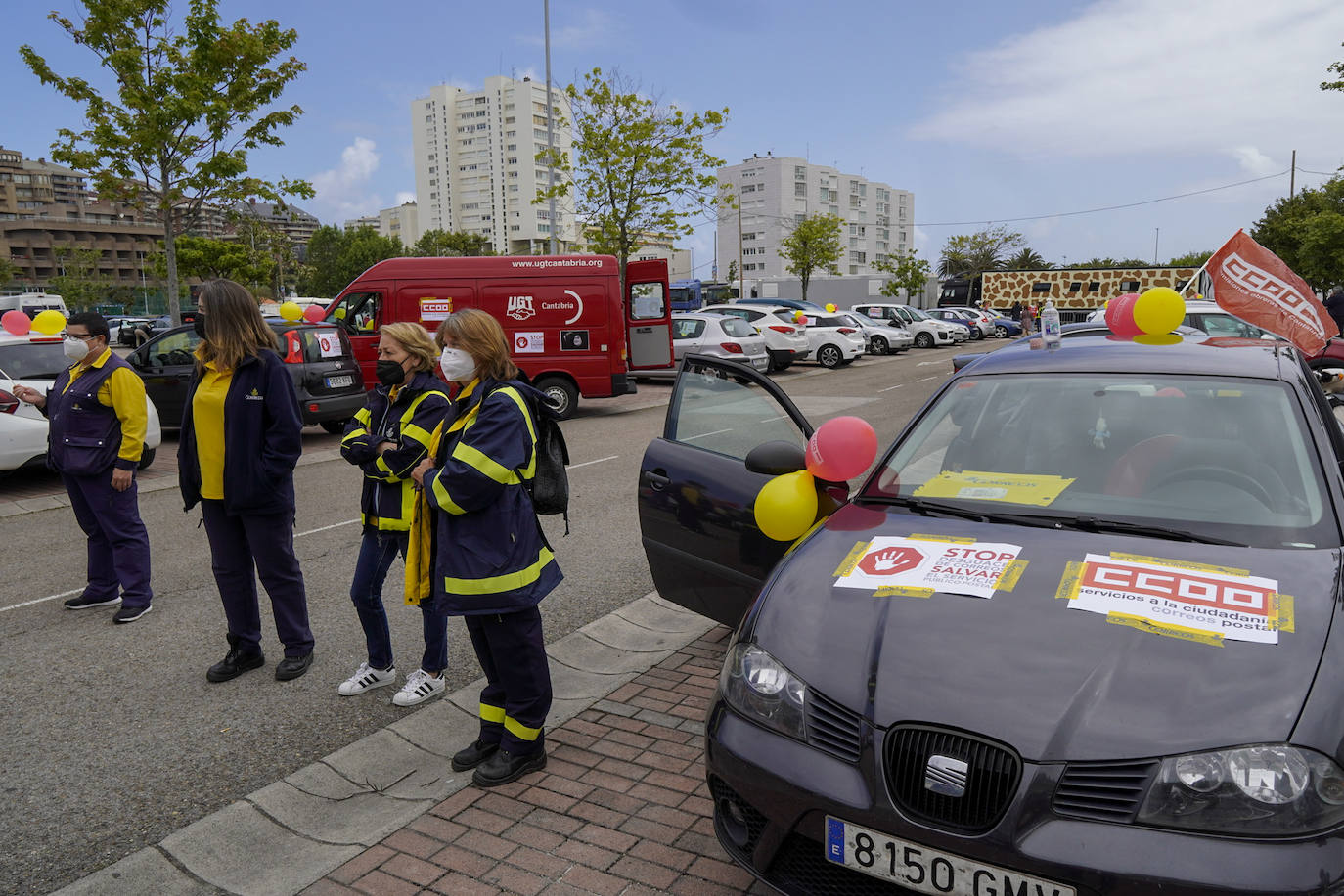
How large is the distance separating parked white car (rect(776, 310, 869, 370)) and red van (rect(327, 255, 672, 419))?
1188 centimetres

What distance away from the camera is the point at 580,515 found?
8.06 meters

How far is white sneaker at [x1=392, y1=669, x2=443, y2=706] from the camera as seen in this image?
423 cm

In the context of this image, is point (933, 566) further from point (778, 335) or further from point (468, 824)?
point (778, 335)

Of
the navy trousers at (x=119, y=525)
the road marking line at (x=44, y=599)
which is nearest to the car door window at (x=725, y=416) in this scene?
the navy trousers at (x=119, y=525)

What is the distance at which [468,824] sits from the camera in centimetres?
322

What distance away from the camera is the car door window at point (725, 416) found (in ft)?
14.5

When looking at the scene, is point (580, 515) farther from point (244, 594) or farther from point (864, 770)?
point (864, 770)

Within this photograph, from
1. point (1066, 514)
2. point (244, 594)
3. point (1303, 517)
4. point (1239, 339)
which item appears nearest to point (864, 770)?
point (1066, 514)

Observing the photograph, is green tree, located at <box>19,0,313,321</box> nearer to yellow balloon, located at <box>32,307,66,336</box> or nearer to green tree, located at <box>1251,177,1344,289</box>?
yellow balloon, located at <box>32,307,66,336</box>

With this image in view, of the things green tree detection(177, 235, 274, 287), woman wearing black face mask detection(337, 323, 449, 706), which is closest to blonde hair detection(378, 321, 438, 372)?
woman wearing black face mask detection(337, 323, 449, 706)

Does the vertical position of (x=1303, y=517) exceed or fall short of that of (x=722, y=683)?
it exceeds it

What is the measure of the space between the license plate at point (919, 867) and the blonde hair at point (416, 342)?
2.71m

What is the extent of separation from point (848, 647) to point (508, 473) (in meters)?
1.40

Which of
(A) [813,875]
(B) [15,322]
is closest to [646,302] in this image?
(B) [15,322]
